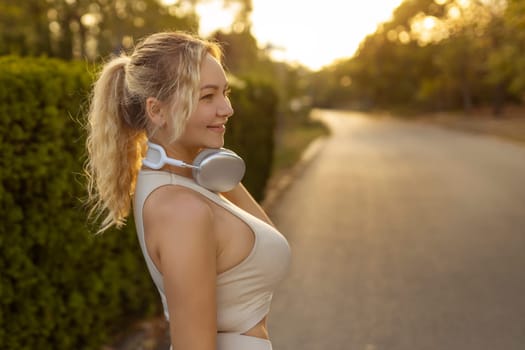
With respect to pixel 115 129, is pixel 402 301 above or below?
below

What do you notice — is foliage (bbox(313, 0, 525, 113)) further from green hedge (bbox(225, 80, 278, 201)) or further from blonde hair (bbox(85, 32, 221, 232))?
blonde hair (bbox(85, 32, 221, 232))

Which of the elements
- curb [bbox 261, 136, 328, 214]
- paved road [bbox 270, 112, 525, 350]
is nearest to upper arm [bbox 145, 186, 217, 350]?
paved road [bbox 270, 112, 525, 350]

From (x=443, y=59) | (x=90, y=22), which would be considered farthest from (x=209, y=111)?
(x=443, y=59)

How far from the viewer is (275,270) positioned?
188 cm

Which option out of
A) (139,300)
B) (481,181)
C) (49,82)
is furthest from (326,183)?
(49,82)

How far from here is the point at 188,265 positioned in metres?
1.57

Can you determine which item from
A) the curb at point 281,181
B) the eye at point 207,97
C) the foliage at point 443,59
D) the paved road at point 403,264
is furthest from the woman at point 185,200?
the foliage at point 443,59

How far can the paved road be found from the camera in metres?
5.16

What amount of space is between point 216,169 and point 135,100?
313mm

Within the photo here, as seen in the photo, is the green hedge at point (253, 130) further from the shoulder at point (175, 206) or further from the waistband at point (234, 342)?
the shoulder at point (175, 206)

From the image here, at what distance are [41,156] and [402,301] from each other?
3610mm

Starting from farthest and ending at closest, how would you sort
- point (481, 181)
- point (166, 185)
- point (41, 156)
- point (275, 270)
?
1. point (481, 181)
2. point (41, 156)
3. point (275, 270)
4. point (166, 185)

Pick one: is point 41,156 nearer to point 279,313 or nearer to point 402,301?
point 279,313

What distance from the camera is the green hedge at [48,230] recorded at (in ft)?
11.2
